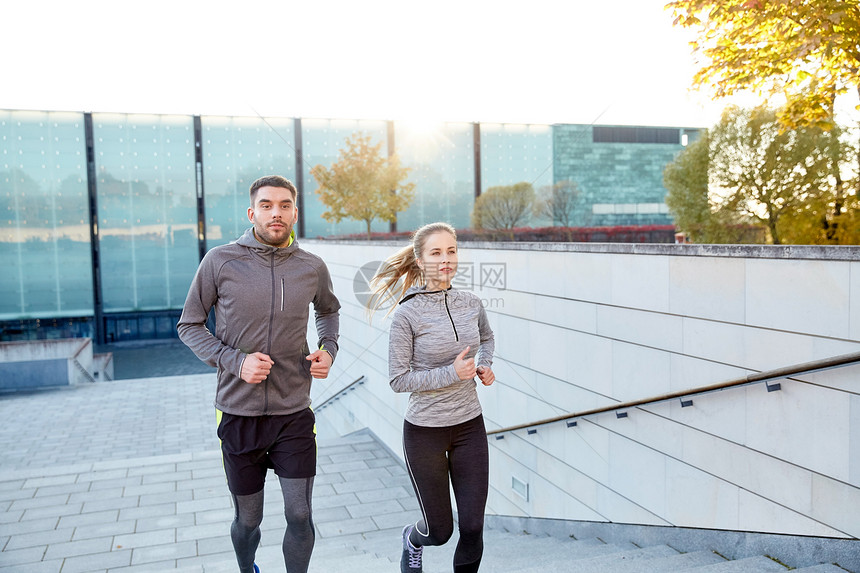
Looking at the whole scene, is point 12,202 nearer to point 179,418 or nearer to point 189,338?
point 179,418

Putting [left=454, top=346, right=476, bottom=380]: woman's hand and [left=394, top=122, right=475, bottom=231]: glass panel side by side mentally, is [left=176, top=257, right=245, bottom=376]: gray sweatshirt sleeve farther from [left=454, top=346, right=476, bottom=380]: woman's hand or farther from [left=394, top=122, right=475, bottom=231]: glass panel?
[left=394, top=122, right=475, bottom=231]: glass panel

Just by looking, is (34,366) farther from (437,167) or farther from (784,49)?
(784,49)

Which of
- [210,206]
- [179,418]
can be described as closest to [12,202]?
[210,206]

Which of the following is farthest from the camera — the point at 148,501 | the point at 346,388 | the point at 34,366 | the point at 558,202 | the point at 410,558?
the point at 558,202

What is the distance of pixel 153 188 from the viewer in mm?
23938

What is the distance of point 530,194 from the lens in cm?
1798

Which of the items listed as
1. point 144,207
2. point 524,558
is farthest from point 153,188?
point 524,558

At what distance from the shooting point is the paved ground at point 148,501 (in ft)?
16.4

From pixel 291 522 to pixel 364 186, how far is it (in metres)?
18.5

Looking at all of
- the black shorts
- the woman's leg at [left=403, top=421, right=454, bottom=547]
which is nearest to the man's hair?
the black shorts

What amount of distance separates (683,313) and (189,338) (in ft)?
8.44

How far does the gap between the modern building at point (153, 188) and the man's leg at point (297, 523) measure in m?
20.2

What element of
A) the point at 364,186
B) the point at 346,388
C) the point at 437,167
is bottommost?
the point at 346,388

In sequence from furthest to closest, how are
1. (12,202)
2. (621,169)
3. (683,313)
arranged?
(12,202) < (621,169) < (683,313)
